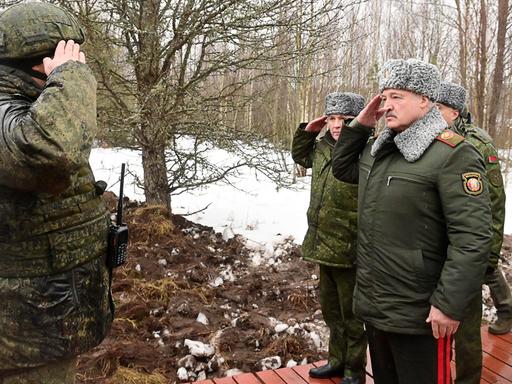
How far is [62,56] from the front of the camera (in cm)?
160

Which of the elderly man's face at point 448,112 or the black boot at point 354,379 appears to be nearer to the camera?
the black boot at point 354,379

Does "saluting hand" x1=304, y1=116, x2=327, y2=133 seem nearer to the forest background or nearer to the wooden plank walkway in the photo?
the wooden plank walkway

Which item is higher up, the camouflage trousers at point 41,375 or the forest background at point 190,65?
the forest background at point 190,65

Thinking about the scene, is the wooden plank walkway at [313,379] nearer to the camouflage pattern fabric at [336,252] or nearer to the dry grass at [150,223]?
the camouflage pattern fabric at [336,252]

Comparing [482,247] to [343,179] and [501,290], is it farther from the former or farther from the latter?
[501,290]

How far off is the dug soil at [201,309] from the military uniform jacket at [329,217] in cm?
120

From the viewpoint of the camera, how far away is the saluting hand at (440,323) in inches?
71.3

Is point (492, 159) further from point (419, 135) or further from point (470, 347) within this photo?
point (419, 135)

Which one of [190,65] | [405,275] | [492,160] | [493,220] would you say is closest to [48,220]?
[405,275]

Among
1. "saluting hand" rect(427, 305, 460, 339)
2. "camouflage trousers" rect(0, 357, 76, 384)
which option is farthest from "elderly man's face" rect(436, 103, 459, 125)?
"camouflage trousers" rect(0, 357, 76, 384)

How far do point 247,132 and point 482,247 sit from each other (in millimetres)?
4691

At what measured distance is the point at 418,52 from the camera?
14.4 m

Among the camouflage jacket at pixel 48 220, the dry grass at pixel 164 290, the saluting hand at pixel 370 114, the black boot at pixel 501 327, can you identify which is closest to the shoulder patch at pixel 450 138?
the saluting hand at pixel 370 114

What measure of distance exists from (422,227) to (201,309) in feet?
9.64
